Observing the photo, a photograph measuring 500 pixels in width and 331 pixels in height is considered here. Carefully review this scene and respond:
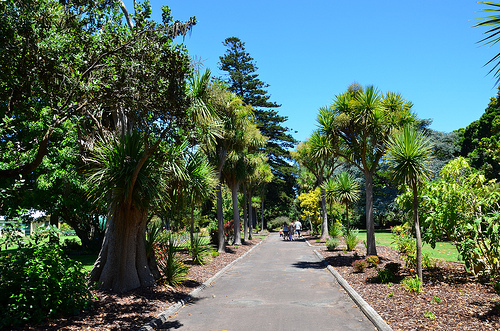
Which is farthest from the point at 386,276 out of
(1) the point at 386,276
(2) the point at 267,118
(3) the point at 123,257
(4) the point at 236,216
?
(2) the point at 267,118

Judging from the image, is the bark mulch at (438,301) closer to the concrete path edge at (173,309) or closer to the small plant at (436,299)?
the small plant at (436,299)

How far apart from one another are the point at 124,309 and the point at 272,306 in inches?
125

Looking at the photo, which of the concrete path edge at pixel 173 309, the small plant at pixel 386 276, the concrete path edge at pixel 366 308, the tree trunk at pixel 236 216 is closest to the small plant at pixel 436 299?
the concrete path edge at pixel 366 308

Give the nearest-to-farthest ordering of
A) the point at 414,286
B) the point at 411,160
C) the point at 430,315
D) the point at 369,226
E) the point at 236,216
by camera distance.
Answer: the point at 430,315 < the point at 414,286 < the point at 411,160 < the point at 369,226 < the point at 236,216

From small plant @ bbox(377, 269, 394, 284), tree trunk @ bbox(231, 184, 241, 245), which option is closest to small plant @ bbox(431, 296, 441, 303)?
small plant @ bbox(377, 269, 394, 284)

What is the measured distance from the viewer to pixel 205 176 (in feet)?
39.9

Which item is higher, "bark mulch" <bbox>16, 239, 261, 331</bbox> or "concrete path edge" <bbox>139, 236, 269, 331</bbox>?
"bark mulch" <bbox>16, 239, 261, 331</bbox>

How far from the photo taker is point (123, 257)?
9289 millimetres

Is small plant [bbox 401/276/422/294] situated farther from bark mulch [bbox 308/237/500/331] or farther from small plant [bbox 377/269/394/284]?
small plant [bbox 377/269/394/284]

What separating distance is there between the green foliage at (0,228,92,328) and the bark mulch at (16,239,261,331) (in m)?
0.21

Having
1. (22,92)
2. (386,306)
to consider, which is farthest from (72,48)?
(386,306)

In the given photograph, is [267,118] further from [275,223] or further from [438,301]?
[438,301]

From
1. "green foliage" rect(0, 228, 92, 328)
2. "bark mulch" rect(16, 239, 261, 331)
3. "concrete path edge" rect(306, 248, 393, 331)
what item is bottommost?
"concrete path edge" rect(306, 248, 393, 331)

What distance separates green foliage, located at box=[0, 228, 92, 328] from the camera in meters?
5.81
